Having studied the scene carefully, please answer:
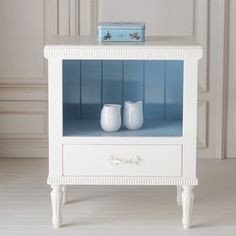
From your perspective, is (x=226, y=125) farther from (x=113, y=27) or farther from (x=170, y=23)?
(x=113, y=27)

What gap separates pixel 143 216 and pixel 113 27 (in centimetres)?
75

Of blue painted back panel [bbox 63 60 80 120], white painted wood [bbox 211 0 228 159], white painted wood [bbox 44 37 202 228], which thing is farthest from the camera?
white painted wood [bbox 211 0 228 159]

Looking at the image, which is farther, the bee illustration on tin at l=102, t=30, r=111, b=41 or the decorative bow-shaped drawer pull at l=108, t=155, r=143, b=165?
the bee illustration on tin at l=102, t=30, r=111, b=41

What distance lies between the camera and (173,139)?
104 inches

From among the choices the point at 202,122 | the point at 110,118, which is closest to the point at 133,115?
the point at 110,118

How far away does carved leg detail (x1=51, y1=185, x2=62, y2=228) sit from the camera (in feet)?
8.83

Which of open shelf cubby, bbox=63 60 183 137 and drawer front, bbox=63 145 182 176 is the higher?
open shelf cubby, bbox=63 60 183 137

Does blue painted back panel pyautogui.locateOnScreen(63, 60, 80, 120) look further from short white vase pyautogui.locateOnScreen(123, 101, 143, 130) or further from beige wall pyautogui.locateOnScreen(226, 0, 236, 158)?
beige wall pyautogui.locateOnScreen(226, 0, 236, 158)

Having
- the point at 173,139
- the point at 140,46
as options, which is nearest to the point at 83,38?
the point at 140,46

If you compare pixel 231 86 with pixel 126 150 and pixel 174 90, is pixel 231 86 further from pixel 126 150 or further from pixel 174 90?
pixel 126 150

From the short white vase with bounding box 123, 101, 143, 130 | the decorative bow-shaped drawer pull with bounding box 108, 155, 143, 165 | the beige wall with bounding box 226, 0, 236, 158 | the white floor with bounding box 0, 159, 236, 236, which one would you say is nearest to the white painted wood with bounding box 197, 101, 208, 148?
the beige wall with bounding box 226, 0, 236, 158

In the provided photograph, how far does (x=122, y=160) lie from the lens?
2.67m

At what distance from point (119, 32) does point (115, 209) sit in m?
0.73

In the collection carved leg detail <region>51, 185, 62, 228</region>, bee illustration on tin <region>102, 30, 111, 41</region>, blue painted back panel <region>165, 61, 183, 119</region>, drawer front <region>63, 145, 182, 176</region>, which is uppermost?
bee illustration on tin <region>102, 30, 111, 41</region>
